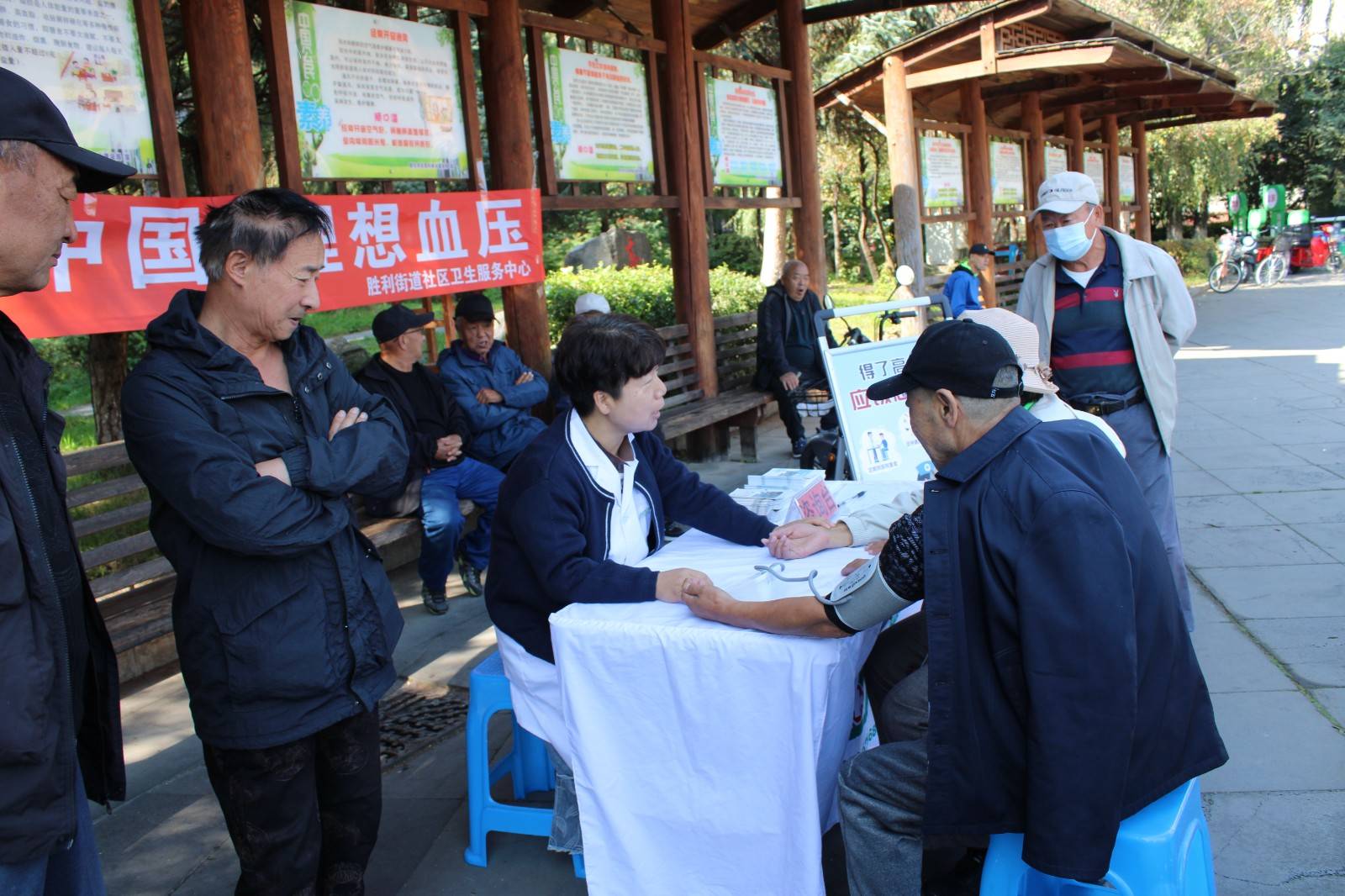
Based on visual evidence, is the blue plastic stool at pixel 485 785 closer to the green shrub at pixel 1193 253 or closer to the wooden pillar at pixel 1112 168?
the wooden pillar at pixel 1112 168

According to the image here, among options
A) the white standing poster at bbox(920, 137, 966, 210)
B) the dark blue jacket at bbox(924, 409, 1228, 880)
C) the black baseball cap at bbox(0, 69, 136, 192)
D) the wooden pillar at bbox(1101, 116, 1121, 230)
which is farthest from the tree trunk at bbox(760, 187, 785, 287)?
the black baseball cap at bbox(0, 69, 136, 192)

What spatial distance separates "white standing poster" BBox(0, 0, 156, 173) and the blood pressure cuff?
3496 millimetres

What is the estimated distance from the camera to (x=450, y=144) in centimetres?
595

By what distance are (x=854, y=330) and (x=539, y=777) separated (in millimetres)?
4042

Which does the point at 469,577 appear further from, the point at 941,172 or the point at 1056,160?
the point at 1056,160

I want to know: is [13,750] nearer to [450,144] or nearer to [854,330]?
[450,144]

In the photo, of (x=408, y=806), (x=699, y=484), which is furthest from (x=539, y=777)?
(x=699, y=484)

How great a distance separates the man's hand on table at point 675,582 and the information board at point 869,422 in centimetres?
233

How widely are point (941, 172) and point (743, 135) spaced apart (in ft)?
17.9

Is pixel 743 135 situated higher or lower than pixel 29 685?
higher

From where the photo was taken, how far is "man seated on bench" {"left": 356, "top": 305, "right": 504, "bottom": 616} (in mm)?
5285

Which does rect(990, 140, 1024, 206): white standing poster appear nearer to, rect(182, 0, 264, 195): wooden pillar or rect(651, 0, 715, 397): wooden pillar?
rect(651, 0, 715, 397): wooden pillar

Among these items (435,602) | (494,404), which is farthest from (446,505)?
(494,404)

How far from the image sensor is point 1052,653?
1.89 metres
